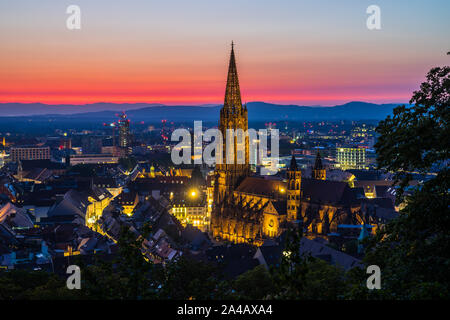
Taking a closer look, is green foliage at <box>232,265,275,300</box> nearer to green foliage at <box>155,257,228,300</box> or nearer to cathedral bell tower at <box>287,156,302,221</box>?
green foliage at <box>155,257,228,300</box>

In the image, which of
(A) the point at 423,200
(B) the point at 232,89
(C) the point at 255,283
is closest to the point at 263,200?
(B) the point at 232,89

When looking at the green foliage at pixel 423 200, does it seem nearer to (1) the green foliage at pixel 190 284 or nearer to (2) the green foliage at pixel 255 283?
(1) the green foliage at pixel 190 284

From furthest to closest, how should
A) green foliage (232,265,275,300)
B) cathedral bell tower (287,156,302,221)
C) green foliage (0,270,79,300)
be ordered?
1. cathedral bell tower (287,156,302,221)
2. green foliage (232,265,275,300)
3. green foliage (0,270,79,300)

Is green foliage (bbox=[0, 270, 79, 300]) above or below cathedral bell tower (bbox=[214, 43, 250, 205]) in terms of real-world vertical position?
below

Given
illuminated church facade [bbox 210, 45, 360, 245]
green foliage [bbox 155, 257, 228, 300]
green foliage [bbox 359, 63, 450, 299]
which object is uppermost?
green foliage [bbox 359, 63, 450, 299]

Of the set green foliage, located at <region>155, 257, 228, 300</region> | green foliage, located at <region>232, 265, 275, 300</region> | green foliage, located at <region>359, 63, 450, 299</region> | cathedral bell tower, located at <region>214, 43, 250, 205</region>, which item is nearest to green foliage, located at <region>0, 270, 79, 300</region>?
green foliage, located at <region>155, 257, 228, 300</region>

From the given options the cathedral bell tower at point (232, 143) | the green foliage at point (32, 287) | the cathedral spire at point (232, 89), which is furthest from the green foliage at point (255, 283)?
the cathedral spire at point (232, 89)

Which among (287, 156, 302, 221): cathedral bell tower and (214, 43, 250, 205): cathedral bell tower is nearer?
(287, 156, 302, 221): cathedral bell tower
